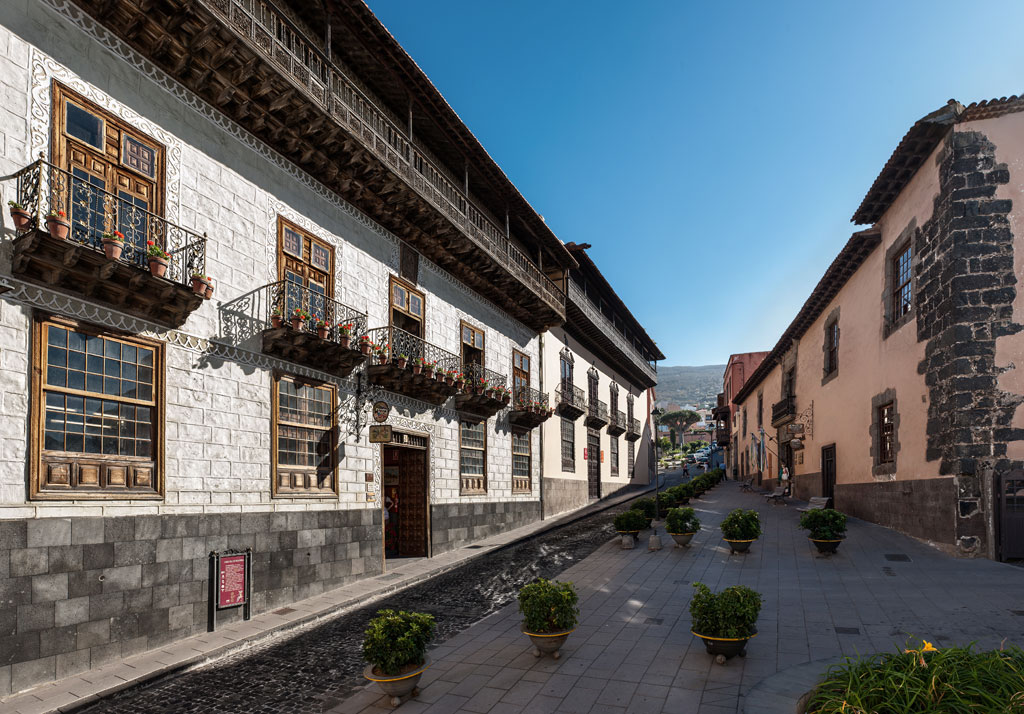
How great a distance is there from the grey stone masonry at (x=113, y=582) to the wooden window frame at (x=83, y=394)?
0.33 metres

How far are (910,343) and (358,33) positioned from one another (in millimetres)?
16134

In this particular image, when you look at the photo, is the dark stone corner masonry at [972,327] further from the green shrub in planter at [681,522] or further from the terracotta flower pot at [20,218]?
the terracotta flower pot at [20,218]

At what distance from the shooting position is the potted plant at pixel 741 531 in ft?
52.1

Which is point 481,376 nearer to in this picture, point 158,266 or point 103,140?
point 158,266

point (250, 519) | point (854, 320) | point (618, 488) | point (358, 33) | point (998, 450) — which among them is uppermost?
point (358, 33)

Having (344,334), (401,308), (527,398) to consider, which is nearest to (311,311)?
(344,334)

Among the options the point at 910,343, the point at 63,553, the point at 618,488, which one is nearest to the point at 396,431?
the point at 63,553

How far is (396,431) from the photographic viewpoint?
56.2 feet

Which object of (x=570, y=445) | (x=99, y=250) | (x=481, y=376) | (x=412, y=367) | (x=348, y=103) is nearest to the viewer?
(x=99, y=250)

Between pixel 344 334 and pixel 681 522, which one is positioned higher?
pixel 344 334

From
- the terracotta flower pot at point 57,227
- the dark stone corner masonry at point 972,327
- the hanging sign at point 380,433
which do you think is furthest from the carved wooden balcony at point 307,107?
the dark stone corner masonry at point 972,327

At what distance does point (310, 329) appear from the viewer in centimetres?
1315

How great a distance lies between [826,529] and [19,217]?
657 inches

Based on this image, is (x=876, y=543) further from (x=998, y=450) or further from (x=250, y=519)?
(x=250, y=519)
